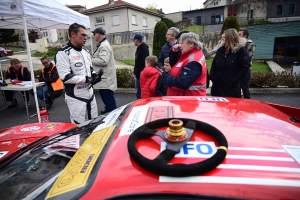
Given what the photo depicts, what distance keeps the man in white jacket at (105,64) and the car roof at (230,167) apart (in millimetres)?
3414

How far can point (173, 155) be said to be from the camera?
0.98 meters

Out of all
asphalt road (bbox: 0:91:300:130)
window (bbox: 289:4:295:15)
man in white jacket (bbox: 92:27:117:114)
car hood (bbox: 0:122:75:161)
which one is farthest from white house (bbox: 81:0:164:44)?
car hood (bbox: 0:122:75:161)

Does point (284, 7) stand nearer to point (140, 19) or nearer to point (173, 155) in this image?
point (140, 19)

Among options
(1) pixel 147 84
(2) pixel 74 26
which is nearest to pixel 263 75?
(1) pixel 147 84

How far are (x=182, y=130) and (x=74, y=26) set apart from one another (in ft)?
8.63

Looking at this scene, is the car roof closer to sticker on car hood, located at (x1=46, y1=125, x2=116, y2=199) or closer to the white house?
sticker on car hood, located at (x1=46, y1=125, x2=116, y2=199)

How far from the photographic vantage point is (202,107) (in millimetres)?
1583

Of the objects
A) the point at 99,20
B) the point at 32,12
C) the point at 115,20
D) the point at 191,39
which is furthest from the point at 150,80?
the point at 99,20

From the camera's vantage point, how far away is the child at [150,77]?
3.86 meters

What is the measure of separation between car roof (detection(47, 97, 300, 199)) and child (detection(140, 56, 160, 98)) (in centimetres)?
255

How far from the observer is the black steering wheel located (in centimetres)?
87

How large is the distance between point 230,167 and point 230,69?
2852 mm

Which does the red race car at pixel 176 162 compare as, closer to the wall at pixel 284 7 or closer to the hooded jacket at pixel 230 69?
the hooded jacket at pixel 230 69

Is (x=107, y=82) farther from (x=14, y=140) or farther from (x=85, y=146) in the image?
(x=85, y=146)
